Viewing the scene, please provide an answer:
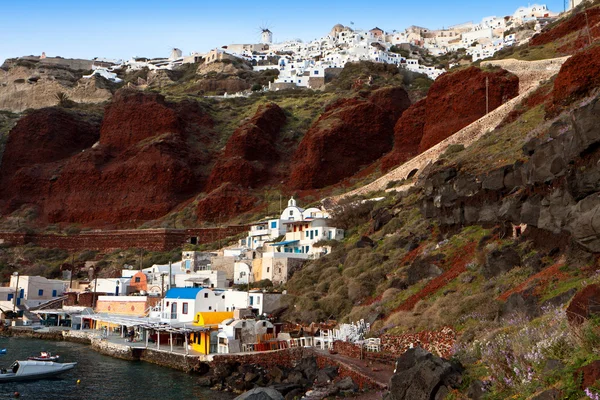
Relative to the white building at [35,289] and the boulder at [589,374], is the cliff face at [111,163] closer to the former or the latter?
the white building at [35,289]

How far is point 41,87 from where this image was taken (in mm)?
124625

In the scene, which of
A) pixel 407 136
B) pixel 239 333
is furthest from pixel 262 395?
pixel 407 136

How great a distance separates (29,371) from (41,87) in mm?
105270

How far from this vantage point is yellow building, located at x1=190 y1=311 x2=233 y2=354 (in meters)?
33.3

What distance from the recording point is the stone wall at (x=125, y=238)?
63656 millimetres

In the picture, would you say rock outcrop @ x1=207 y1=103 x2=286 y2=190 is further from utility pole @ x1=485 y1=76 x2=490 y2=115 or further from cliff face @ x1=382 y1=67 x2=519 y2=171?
utility pole @ x1=485 y1=76 x2=490 y2=115

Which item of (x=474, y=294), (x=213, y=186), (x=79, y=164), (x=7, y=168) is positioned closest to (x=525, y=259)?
(x=474, y=294)

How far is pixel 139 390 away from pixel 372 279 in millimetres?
13095

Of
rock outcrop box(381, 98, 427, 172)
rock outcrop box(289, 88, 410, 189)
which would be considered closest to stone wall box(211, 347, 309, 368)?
rock outcrop box(381, 98, 427, 172)

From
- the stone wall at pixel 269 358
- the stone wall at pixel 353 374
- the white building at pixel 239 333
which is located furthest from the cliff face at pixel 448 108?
the stone wall at pixel 353 374

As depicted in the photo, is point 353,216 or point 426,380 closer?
point 426,380

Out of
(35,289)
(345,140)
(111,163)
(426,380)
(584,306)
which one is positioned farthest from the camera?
(111,163)

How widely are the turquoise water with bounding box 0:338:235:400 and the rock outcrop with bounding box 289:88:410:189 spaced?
38.8m

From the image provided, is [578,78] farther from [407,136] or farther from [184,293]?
[407,136]
